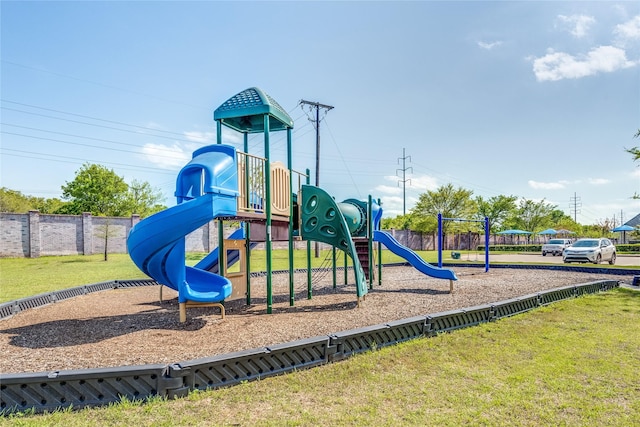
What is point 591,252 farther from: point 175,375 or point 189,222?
point 175,375

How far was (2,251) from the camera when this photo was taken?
82.9 ft

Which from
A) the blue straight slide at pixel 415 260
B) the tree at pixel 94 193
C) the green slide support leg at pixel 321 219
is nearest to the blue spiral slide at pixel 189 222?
the green slide support leg at pixel 321 219

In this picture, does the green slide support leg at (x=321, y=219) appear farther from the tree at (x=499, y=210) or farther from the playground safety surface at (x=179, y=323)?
the tree at (x=499, y=210)

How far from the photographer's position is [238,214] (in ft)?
24.1

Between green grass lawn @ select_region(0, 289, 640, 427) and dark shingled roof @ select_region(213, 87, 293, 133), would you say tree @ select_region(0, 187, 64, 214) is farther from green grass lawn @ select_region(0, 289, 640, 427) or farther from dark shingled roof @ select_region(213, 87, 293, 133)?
green grass lawn @ select_region(0, 289, 640, 427)

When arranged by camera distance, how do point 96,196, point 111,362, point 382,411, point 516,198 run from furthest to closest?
point 516,198, point 96,196, point 111,362, point 382,411

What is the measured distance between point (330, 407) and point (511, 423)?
5.19 feet

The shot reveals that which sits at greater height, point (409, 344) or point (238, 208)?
point (238, 208)

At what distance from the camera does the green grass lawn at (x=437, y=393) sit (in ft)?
11.3

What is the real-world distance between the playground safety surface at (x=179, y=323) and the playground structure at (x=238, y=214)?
55 cm

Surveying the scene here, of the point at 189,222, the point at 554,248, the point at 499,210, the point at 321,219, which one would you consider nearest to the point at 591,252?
the point at 554,248

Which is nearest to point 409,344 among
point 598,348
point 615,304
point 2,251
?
point 598,348

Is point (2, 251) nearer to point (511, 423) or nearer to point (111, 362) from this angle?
point (111, 362)

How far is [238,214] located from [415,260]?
257 inches
